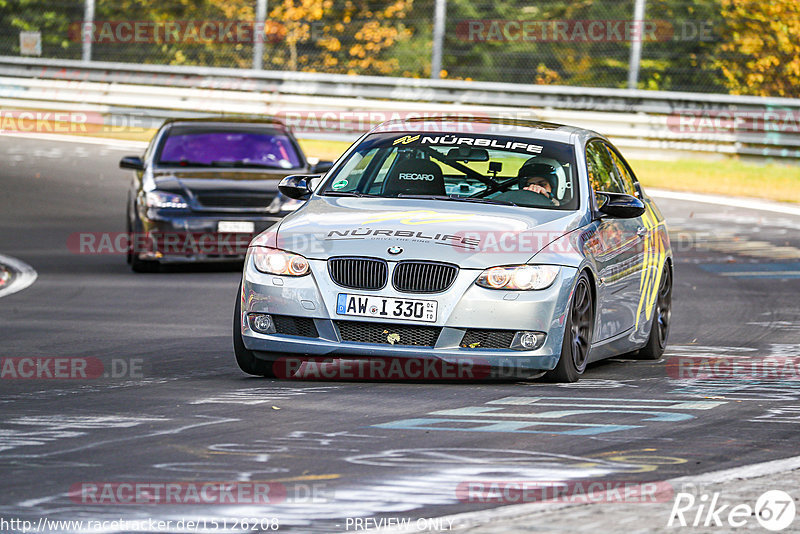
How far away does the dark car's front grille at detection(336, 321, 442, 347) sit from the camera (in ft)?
29.2

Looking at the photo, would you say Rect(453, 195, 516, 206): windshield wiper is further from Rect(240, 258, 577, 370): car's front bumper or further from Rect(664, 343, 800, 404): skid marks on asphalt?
Rect(664, 343, 800, 404): skid marks on asphalt

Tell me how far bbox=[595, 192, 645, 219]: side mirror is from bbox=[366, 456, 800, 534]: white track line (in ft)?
10.3

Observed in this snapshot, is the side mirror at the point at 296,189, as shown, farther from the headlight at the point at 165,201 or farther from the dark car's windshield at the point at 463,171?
the headlight at the point at 165,201

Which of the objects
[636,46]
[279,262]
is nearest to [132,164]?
[279,262]

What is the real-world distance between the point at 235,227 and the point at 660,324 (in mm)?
6291

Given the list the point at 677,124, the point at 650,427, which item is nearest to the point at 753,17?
the point at 677,124

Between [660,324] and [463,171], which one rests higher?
[463,171]

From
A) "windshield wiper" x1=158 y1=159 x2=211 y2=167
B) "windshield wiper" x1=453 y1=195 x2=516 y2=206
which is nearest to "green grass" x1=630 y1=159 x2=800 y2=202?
"windshield wiper" x1=158 y1=159 x2=211 y2=167

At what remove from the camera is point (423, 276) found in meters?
8.91

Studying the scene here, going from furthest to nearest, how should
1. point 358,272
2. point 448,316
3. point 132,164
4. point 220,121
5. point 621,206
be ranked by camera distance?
point 220,121
point 132,164
point 621,206
point 358,272
point 448,316

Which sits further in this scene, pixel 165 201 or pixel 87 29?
pixel 87 29

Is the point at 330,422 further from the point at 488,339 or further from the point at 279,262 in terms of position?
the point at 279,262

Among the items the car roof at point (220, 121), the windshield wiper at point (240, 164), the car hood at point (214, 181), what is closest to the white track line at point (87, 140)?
the car roof at point (220, 121)

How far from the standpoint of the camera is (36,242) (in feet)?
62.3
